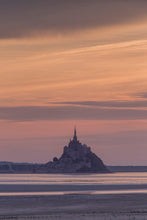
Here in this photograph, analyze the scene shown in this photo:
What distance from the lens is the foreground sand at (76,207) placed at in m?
54.9

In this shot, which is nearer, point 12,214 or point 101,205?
point 12,214

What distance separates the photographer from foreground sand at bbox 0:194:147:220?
5488 centimetres

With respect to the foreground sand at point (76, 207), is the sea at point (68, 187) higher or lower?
higher

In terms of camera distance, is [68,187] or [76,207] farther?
[68,187]

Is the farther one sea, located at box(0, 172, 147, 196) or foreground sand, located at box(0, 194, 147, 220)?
sea, located at box(0, 172, 147, 196)

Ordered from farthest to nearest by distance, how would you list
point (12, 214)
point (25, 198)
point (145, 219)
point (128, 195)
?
point (128, 195)
point (25, 198)
point (12, 214)
point (145, 219)

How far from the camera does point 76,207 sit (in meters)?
65.5

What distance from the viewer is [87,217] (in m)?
53.8

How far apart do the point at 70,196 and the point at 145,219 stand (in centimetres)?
2736

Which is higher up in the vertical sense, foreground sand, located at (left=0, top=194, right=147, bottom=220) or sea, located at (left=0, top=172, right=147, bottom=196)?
sea, located at (left=0, top=172, right=147, bottom=196)

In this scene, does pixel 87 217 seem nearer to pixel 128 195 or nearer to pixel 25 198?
pixel 25 198

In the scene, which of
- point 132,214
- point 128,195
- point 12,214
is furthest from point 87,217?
point 128,195

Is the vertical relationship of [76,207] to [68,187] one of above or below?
below

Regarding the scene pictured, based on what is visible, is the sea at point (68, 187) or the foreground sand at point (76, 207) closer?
the foreground sand at point (76, 207)
